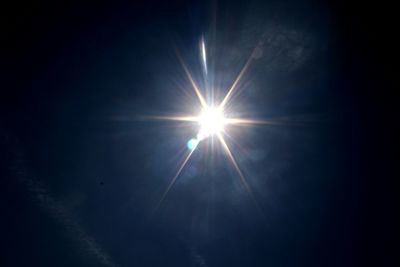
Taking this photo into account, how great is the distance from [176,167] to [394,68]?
8690 mm

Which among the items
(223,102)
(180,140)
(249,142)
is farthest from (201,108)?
(249,142)

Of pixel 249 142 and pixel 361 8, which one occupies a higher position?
pixel 361 8

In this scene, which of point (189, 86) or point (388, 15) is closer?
point (388, 15)

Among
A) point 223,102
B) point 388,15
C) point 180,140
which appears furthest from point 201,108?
point 388,15

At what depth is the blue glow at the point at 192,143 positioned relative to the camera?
325 inches

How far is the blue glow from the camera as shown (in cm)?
826

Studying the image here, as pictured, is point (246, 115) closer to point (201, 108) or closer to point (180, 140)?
point (201, 108)

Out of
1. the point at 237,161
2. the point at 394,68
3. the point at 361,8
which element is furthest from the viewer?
the point at 237,161

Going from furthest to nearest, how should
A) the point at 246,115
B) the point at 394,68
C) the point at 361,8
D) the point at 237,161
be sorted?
1. the point at 237,161
2. the point at 246,115
3. the point at 394,68
4. the point at 361,8

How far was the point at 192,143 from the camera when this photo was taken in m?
8.31

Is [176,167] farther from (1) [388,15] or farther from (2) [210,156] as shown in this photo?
(1) [388,15]

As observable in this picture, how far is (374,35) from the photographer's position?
7.08 metres

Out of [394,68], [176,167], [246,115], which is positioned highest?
[394,68]

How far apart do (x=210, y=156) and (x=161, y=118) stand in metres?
2.43
